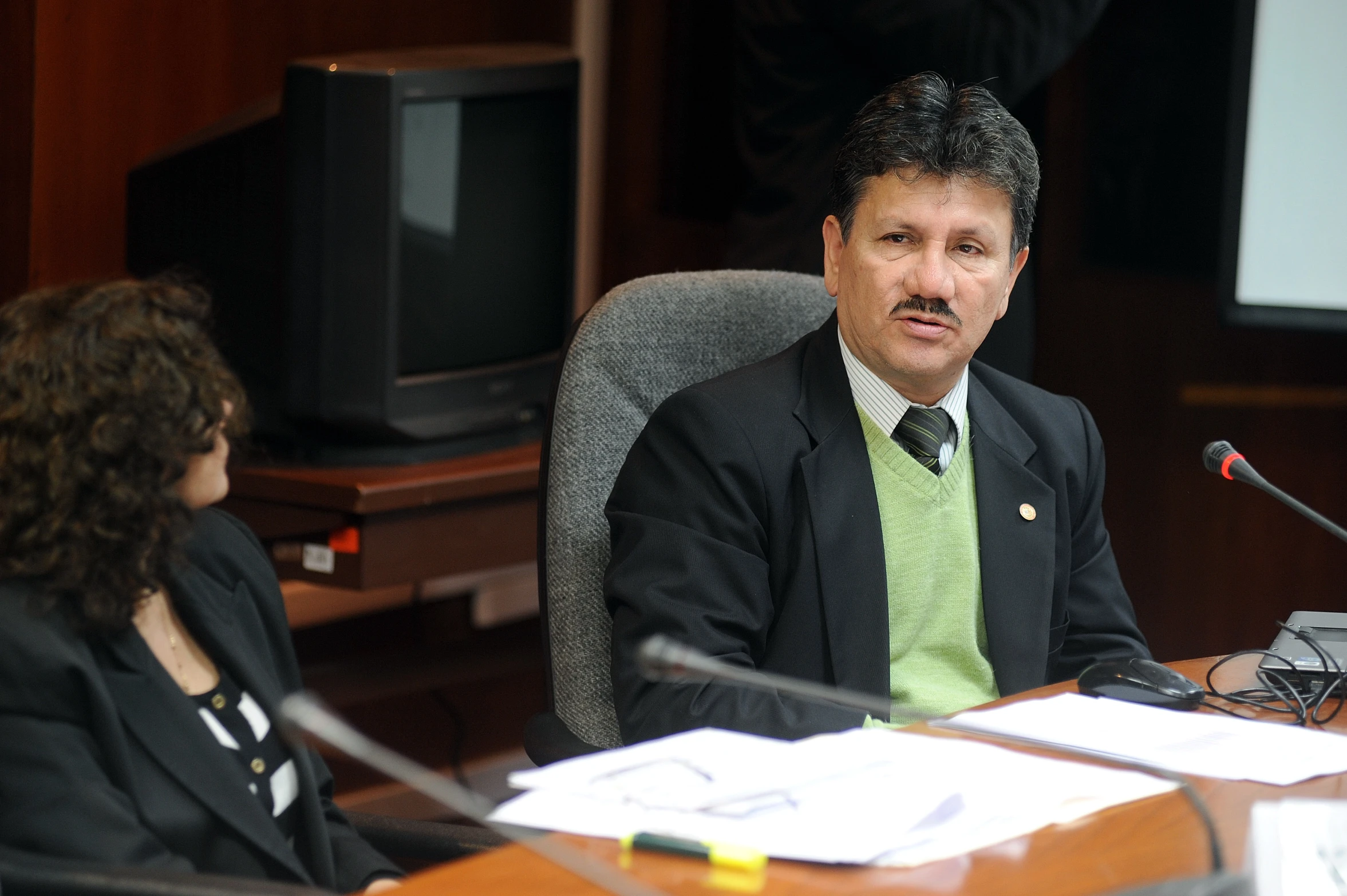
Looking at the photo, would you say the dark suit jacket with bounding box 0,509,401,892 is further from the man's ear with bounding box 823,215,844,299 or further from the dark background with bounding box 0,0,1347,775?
the dark background with bounding box 0,0,1347,775

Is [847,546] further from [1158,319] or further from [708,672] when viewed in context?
[1158,319]

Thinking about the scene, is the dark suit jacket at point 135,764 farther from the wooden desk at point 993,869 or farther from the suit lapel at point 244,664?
the wooden desk at point 993,869

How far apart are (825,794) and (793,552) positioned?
0.52m

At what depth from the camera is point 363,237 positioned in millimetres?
2424

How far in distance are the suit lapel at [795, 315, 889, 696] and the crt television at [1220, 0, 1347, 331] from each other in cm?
150

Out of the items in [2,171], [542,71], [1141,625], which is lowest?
[1141,625]

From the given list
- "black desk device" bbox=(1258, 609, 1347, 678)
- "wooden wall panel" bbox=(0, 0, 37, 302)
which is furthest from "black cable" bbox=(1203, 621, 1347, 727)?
"wooden wall panel" bbox=(0, 0, 37, 302)

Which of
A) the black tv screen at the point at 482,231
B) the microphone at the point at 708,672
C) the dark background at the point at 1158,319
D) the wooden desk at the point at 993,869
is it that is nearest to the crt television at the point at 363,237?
the black tv screen at the point at 482,231

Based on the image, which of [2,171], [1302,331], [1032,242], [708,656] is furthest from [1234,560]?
[2,171]

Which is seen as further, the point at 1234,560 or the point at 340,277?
the point at 1234,560

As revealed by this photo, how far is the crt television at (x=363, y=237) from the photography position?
240 cm

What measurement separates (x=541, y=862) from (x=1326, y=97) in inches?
94.1

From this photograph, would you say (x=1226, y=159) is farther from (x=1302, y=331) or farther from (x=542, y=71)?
(x=542, y=71)

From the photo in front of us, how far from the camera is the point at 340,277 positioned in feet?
7.94
